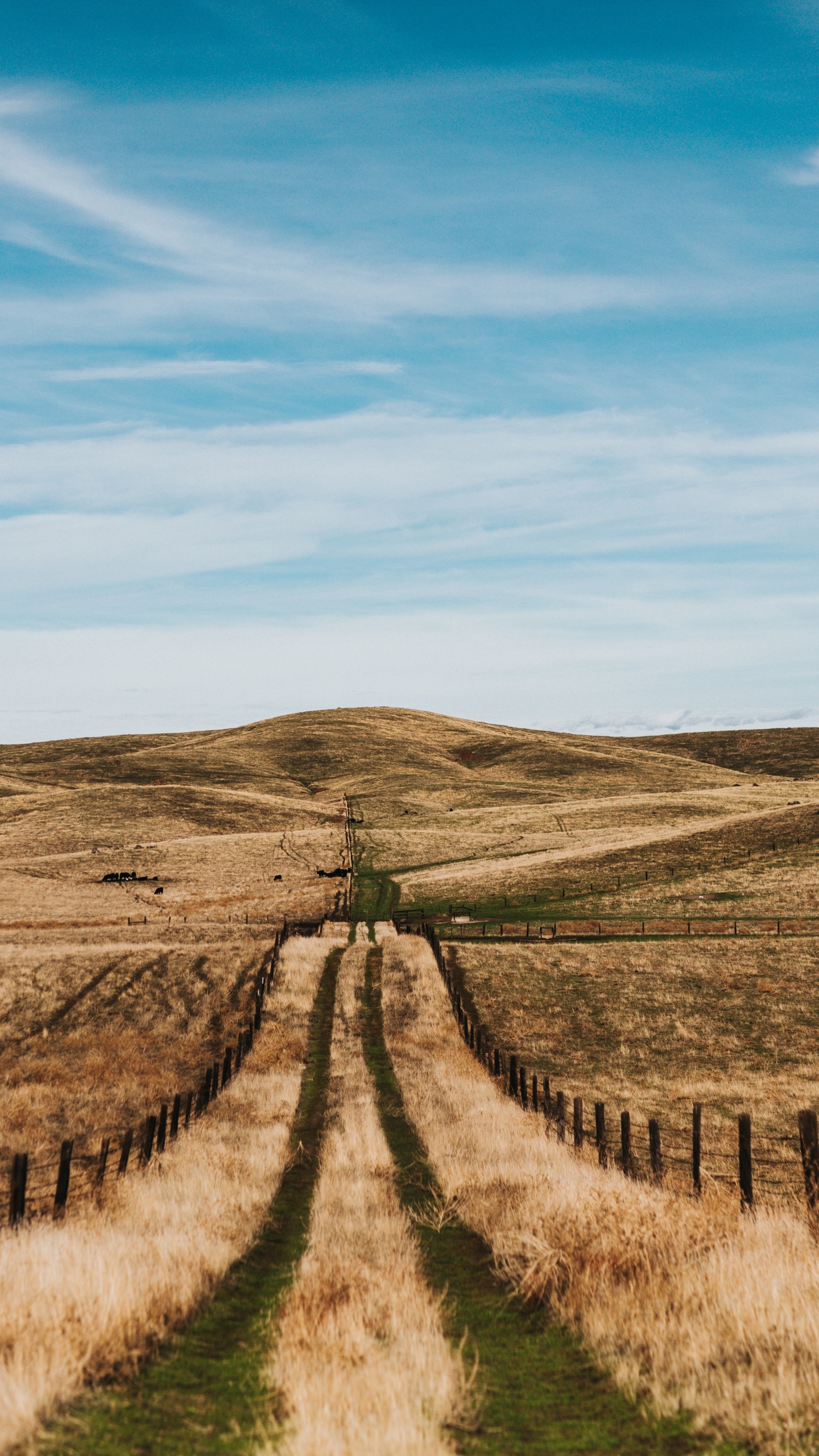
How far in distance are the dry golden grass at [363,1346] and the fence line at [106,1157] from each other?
3.87m

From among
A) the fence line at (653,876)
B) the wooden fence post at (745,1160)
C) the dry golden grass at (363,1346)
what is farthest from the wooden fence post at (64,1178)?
the fence line at (653,876)

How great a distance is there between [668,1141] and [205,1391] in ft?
62.1

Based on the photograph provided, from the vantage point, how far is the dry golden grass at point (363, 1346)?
21.2ft

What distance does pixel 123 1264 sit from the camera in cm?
966

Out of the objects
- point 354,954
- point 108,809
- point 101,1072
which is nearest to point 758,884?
point 354,954

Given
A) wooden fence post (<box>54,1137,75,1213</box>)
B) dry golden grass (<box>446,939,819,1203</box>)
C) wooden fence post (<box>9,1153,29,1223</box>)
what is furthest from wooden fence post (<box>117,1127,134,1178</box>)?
dry golden grass (<box>446,939,819,1203</box>)

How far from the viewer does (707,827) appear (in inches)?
Answer: 3103

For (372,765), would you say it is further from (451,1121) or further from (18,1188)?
(18,1188)

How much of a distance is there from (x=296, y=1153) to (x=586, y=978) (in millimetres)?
27143

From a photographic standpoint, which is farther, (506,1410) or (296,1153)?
(296,1153)

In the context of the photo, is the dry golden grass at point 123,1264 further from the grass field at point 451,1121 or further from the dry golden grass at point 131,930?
the dry golden grass at point 131,930

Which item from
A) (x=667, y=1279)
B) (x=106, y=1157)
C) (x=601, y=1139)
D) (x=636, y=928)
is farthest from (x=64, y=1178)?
(x=636, y=928)

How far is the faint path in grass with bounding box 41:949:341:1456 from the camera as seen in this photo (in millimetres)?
6617

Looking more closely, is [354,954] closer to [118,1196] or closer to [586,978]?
[586,978]
